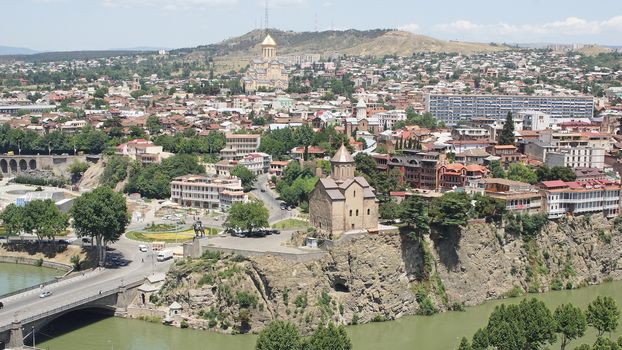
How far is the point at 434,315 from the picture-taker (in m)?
26.3

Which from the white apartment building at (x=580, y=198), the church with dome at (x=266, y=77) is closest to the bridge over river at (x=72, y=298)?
the white apartment building at (x=580, y=198)

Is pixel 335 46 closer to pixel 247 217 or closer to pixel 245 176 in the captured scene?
pixel 245 176

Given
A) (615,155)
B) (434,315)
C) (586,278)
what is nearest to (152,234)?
(434,315)

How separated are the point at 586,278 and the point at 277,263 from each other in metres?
12.3

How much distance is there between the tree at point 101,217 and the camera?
28906 mm

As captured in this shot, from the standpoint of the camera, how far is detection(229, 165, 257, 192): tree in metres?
40.4

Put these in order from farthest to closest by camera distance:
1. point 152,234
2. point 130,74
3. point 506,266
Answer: point 130,74
point 152,234
point 506,266

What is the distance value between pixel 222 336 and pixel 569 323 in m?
9.45

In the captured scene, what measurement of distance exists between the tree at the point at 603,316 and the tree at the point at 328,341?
22.4ft

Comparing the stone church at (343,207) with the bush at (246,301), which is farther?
the stone church at (343,207)

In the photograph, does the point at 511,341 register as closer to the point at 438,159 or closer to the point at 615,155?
the point at 438,159

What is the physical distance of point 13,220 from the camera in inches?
1275

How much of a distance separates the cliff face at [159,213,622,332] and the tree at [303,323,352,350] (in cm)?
441

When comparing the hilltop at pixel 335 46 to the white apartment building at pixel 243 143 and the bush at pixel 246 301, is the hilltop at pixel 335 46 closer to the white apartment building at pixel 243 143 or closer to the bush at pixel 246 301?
the white apartment building at pixel 243 143
